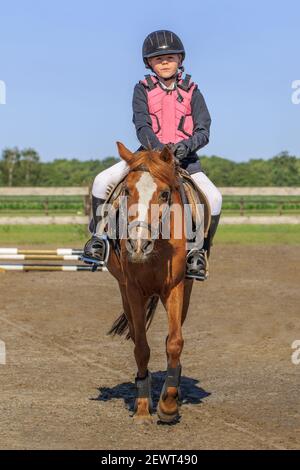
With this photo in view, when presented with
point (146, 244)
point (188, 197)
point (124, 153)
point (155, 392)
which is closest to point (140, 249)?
point (146, 244)

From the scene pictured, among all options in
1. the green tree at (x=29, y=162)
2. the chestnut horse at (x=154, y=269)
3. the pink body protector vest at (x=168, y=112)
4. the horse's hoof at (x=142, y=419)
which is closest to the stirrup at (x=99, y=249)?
the chestnut horse at (x=154, y=269)

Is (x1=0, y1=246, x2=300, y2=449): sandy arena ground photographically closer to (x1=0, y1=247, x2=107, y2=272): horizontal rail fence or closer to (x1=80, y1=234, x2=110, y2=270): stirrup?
(x1=0, y1=247, x2=107, y2=272): horizontal rail fence

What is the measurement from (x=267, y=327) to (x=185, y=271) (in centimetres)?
404

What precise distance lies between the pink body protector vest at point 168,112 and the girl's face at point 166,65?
9 cm

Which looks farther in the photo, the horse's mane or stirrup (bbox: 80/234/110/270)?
stirrup (bbox: 80/234/110/270)

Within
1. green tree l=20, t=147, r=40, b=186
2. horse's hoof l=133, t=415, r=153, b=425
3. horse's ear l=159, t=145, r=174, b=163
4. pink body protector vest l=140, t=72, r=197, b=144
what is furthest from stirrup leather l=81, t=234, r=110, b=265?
green tree l=20, t=147, r=40, b=186

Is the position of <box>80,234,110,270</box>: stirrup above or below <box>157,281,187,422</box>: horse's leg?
above

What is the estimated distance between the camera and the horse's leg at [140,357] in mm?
6270

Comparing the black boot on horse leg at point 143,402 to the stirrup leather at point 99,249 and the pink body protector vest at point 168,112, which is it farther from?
the pink body protector vest at point 168,112

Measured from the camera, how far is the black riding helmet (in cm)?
690

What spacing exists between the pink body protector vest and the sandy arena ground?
7.07 ft

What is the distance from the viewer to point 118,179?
712 cm

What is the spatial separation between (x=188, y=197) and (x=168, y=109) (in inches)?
32.1

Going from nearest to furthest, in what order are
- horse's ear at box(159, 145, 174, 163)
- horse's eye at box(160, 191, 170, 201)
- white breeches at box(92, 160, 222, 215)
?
1. horse's eye at box(160, 191, 170, 201)
2. horse's ear at box(159, 145, 174, 163)
3. white breeches at box(92, 160, 222, 215)
